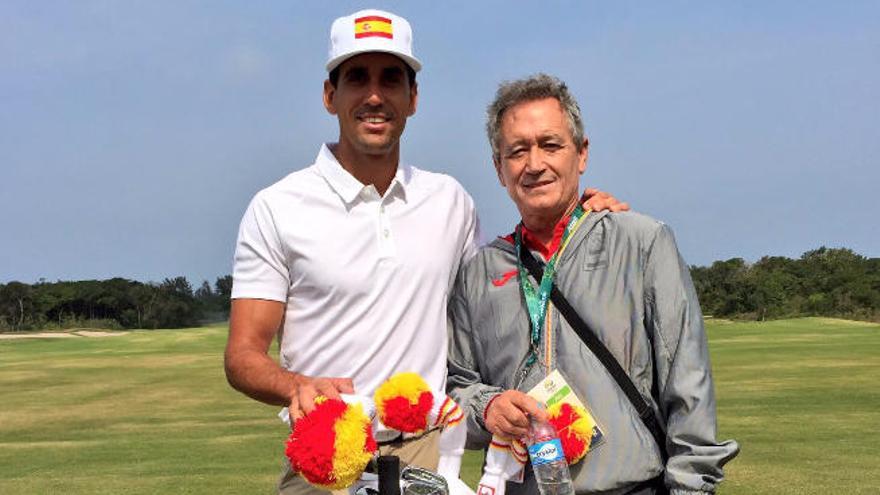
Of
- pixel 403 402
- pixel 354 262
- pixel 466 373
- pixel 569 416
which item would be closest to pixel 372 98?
pixel 354 262

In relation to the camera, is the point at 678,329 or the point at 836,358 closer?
the point at 678,329

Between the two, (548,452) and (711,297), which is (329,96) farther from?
(711,297)

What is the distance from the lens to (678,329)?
Result: 3.30 m

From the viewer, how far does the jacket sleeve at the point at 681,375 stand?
3.24 metres

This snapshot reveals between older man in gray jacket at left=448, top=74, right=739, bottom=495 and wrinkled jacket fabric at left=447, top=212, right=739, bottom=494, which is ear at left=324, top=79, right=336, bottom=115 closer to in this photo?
older man in gray jacket at left=448, top=74, right=739, bottom=495

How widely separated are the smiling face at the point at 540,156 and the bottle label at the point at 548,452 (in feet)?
2.66

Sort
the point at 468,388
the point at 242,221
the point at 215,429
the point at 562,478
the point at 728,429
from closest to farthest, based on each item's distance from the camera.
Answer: the point at 562,478 < the point at 468,388 < the point at 242,221 < the point at 728,429 < the point at 215,429

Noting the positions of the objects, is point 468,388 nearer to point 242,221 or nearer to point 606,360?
point 606,360

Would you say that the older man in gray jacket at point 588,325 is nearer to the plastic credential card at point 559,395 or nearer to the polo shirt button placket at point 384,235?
the plastic credential card at point 559,395

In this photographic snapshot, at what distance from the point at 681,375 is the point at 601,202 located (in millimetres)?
668

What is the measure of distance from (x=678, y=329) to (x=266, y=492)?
6.38 m

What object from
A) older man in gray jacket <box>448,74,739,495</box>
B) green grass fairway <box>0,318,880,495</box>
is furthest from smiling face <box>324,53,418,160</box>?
green grass fairway <box>0,318,880,495</box>

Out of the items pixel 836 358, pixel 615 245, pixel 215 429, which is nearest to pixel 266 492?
pixel 215 429

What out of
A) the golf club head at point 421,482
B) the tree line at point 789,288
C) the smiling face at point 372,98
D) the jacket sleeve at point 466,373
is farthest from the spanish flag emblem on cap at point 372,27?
the tree line at point 789,288
